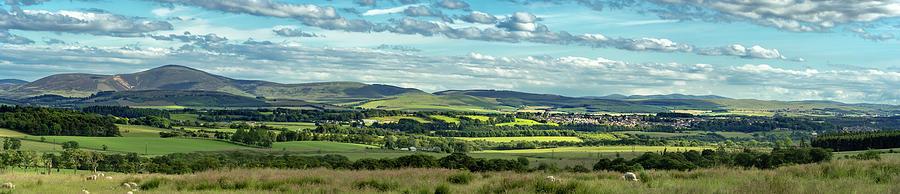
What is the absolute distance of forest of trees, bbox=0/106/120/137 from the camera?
464ft

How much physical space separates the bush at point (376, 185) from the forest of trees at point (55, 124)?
149 meters

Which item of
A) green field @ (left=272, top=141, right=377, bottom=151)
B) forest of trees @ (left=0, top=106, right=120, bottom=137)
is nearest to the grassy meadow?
green field @ (left=272, top=141, right=377, bottom=151)

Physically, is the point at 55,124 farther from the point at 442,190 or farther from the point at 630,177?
the point at 630,177

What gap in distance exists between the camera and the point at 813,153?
192 feet

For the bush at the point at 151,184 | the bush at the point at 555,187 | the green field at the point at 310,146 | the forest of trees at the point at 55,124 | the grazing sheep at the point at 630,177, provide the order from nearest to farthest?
the bush at the point at 555,187, the bush at the point at 151,184, the grazing sheep at the point at 630,177, the green field at the point at 310,146, the forest of trees at the point at 55,124

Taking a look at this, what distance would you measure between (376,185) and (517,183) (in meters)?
3.71

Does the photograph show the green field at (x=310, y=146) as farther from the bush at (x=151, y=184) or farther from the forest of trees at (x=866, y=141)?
the bush at (x=151, y=184)

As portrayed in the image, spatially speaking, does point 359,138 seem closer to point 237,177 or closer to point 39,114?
point 39,114

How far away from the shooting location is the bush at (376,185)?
15.7 m

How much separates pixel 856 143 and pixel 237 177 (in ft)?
448

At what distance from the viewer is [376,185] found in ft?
52.8

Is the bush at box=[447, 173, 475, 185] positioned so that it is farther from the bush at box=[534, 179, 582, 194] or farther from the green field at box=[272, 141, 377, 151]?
the green field at box=[272, 141, 377, 151]

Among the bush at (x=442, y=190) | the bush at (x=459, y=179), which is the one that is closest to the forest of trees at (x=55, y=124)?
the bush at (x=459, y=179)

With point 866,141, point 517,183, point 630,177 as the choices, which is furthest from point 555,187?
point 866,141
